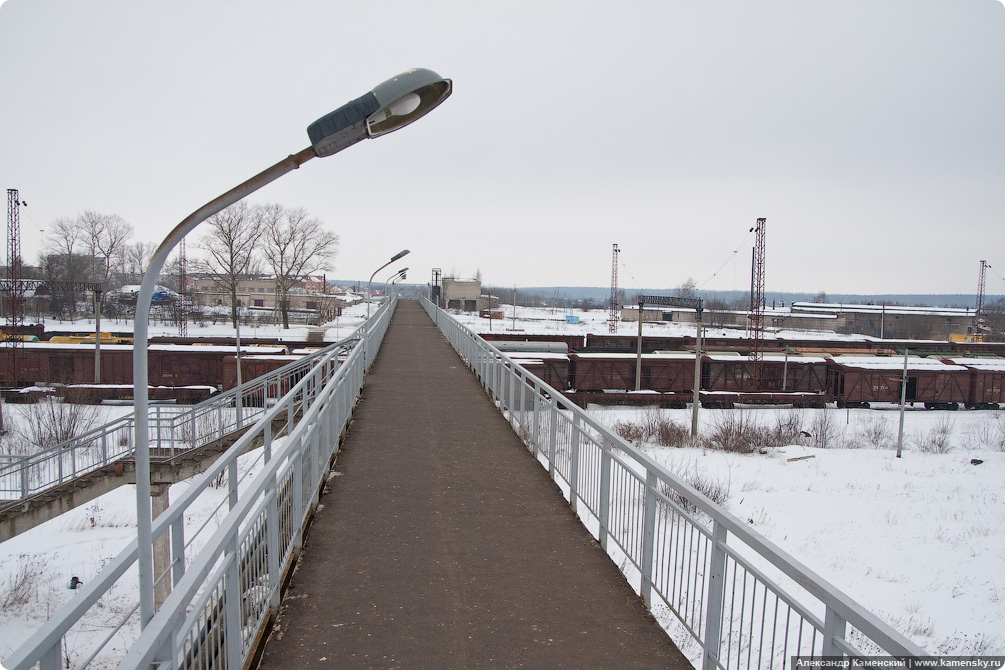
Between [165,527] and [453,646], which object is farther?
[453,646]

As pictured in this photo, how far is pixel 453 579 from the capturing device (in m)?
4.56

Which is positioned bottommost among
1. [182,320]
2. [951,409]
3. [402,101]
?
[951,409]

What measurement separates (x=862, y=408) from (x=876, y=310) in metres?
87.0

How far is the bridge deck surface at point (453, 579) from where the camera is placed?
11.9ft

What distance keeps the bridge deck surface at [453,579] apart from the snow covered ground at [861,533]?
442cm

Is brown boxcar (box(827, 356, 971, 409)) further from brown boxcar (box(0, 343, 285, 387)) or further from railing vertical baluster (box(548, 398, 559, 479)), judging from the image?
railing vertical baluster (box(548, 398, 559, 479))

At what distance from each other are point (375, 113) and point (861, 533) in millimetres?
16042

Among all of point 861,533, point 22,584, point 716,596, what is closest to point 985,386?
point 861,533

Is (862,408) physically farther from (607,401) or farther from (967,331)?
(967,331)

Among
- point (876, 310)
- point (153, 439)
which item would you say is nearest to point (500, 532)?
point (153, 439)

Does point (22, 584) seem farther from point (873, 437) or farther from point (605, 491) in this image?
point (873, 437)

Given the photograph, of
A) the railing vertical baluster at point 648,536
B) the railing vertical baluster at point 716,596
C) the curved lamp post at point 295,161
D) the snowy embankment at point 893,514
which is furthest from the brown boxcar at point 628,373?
the curved lamp post at point 295,161

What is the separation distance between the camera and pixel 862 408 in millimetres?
34750

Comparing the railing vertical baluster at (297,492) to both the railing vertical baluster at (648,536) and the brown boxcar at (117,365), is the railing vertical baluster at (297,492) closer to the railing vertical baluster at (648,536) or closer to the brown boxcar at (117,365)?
the railing vertical baluster at (648,536)
